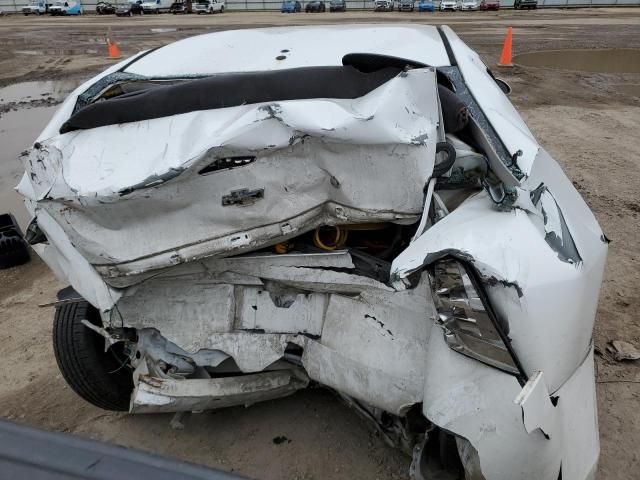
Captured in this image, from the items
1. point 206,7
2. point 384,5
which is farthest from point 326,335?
point 206,7

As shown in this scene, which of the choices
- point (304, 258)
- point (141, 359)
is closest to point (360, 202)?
point (304, 258)

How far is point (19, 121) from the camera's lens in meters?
7.22

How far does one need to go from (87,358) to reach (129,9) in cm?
3570

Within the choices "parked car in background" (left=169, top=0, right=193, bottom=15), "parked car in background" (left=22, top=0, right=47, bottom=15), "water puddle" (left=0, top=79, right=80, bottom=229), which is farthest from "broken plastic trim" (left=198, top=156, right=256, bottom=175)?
"parked car in background" (left=22, top=0, right=47, bottom=15)

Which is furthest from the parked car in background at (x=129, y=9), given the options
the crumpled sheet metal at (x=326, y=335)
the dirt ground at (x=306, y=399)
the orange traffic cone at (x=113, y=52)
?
the crumpled sheet metal at (x=326, y=335)

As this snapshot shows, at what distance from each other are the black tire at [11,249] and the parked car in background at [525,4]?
121ft

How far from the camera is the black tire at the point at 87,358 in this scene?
218 cm

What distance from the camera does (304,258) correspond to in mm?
1906

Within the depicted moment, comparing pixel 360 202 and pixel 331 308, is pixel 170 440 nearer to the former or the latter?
pixel 331 308

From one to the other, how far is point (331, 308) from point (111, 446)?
1.12 metres

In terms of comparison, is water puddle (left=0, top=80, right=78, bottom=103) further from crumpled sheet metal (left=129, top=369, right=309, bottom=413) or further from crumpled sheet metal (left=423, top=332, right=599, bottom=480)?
crumpled sheet metal (left=423, top=332, right=599, bottom=480)

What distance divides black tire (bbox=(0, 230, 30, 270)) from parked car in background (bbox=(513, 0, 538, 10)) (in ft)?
121

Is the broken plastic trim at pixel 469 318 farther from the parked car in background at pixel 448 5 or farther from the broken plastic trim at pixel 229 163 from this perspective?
the parked car in background at pixel 448 5

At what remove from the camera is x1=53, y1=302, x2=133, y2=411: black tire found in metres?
2.18
